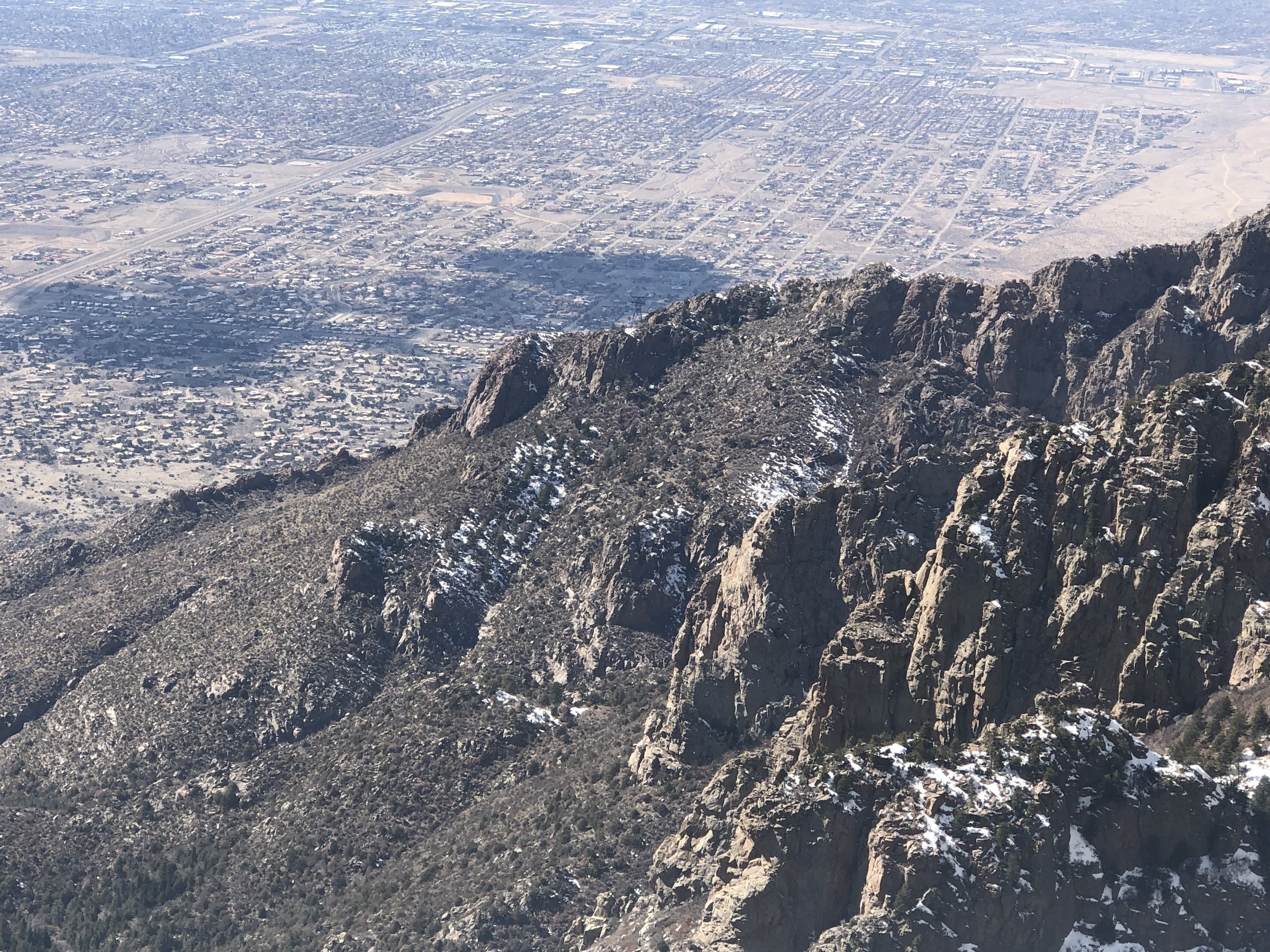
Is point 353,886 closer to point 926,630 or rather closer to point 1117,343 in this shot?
point 926,630

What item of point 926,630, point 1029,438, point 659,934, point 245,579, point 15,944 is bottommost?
point 15,944

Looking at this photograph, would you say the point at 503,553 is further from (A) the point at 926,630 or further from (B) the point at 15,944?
(A) the point at 926,630

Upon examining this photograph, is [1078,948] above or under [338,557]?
Answer: above

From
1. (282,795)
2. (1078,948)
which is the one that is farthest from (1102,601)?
(282,795)

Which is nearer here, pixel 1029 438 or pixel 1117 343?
pixel 1029 438

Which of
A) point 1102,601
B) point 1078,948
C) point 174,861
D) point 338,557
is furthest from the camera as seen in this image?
point 338,557

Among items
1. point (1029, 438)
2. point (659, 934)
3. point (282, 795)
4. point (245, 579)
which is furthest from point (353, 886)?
point (1029, 438)

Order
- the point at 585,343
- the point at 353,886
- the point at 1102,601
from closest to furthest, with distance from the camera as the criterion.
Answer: the point at 1102,601, the point at 353,886, the point at 585,343
